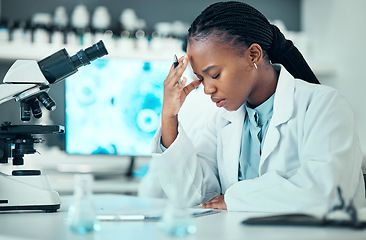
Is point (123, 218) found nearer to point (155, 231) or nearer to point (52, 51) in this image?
point (155, 231)

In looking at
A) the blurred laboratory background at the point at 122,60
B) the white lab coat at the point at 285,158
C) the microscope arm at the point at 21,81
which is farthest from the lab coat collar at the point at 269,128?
the microscope arm at the point at 21,81

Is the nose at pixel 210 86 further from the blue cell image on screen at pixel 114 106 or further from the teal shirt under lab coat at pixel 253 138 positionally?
the blue cell image on screen at pixel 114 106

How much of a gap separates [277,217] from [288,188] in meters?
0.36

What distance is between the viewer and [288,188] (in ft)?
3.69

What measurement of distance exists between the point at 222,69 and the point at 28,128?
0.59 metres

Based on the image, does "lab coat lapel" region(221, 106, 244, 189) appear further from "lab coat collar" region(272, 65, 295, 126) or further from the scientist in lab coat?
"lab coat collar" region(272, 65, 295, 126)

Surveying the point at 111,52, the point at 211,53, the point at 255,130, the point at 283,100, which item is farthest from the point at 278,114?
the point at 111,52

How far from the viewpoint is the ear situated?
1.44 metres

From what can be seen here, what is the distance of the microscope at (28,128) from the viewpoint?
115cm

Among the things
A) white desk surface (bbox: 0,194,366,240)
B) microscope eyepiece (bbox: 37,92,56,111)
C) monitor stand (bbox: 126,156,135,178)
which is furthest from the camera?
monitor stand (bbox: 126,156,135,178)

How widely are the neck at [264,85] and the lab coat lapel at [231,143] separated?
0.26 ft

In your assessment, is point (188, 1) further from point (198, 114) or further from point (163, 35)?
point (198, 114)

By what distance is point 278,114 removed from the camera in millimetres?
1388

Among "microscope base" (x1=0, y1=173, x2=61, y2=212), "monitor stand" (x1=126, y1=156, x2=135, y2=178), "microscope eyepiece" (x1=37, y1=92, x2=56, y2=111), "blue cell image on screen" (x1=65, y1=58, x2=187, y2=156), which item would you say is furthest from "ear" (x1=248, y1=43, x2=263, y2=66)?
"monitor stand" (x1=126, y1=156, x2=135, y2=178)
